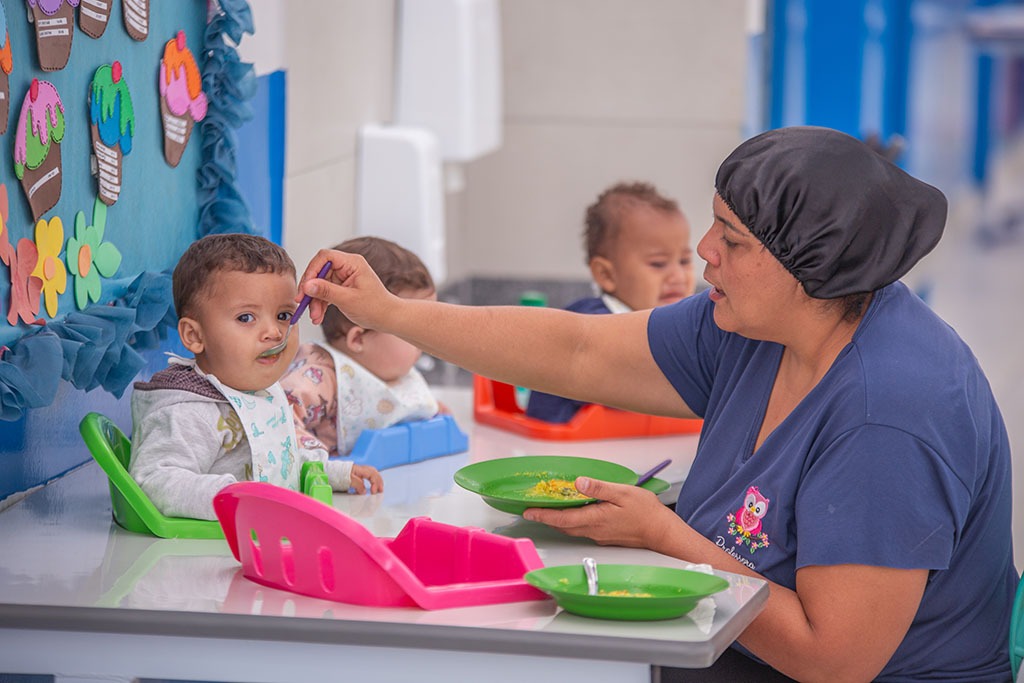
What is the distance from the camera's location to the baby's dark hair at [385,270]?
79.2 inches

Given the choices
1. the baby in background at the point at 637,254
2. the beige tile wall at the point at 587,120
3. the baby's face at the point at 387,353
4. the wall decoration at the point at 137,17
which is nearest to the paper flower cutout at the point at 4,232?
the wall decoration at the point at 137,17

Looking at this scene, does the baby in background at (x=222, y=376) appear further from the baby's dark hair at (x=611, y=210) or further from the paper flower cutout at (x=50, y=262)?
the baby's dark hair at (x=611, y=210)

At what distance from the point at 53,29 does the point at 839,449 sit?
104 cm

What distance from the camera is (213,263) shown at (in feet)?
5.21

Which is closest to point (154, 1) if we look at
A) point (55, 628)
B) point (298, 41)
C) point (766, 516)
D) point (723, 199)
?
point (298, 41)

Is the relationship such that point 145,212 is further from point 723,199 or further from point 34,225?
point 723,199

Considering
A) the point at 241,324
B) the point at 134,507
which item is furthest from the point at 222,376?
the point at 134,507

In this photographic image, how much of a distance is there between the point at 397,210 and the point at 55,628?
1.85m

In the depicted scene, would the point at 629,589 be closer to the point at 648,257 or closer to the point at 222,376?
the point at 222,376

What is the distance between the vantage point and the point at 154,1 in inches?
74.1

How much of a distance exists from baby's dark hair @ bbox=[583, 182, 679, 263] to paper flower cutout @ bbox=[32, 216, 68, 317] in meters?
Result: 1.23

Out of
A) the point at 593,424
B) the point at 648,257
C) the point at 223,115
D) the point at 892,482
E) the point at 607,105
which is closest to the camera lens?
the point at 892,482

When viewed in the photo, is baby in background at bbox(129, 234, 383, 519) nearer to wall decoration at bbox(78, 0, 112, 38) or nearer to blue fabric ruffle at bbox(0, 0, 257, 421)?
blue fabric ruffle at bbox(0, 0, 257, 421)

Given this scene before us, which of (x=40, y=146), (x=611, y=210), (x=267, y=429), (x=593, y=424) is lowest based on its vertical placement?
(x=593, y=424)
